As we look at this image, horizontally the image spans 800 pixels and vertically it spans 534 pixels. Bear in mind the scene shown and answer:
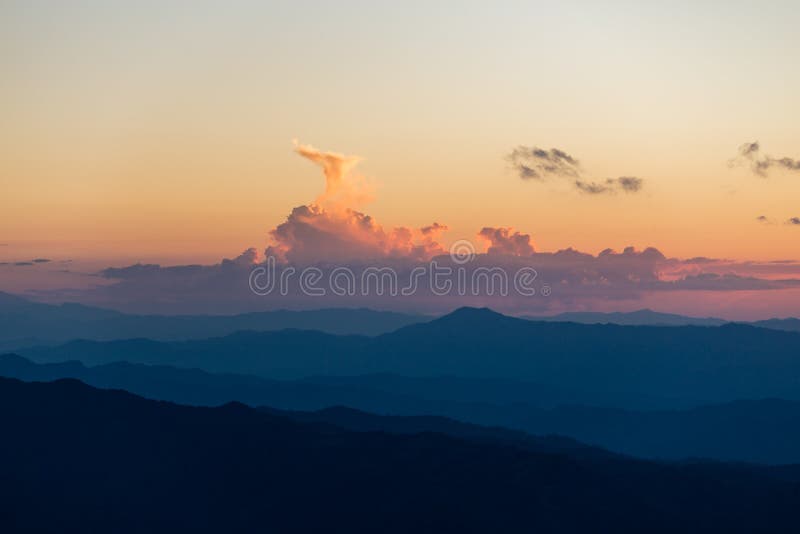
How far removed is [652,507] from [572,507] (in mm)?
18220

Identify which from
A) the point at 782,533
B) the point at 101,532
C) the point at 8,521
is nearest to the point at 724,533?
the point at 782,533

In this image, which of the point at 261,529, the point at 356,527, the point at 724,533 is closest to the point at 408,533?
the point at 356,527

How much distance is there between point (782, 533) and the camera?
195 m

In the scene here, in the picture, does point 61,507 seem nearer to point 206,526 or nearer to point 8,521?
point 8,521

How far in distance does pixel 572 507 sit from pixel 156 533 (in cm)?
8648

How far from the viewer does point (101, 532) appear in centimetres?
19000

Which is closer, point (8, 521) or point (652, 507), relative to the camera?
point (8, 521)

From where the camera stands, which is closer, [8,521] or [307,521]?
[8,521]

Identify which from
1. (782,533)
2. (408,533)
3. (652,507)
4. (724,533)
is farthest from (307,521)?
(782,533)

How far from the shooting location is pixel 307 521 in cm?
19912

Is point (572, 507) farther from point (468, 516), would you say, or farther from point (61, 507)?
point (61, 507)

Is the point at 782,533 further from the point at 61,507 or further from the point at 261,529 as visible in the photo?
the point at 61,507

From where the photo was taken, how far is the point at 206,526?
19800 centimetres

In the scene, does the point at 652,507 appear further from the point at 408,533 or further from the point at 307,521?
the point at 307,521
